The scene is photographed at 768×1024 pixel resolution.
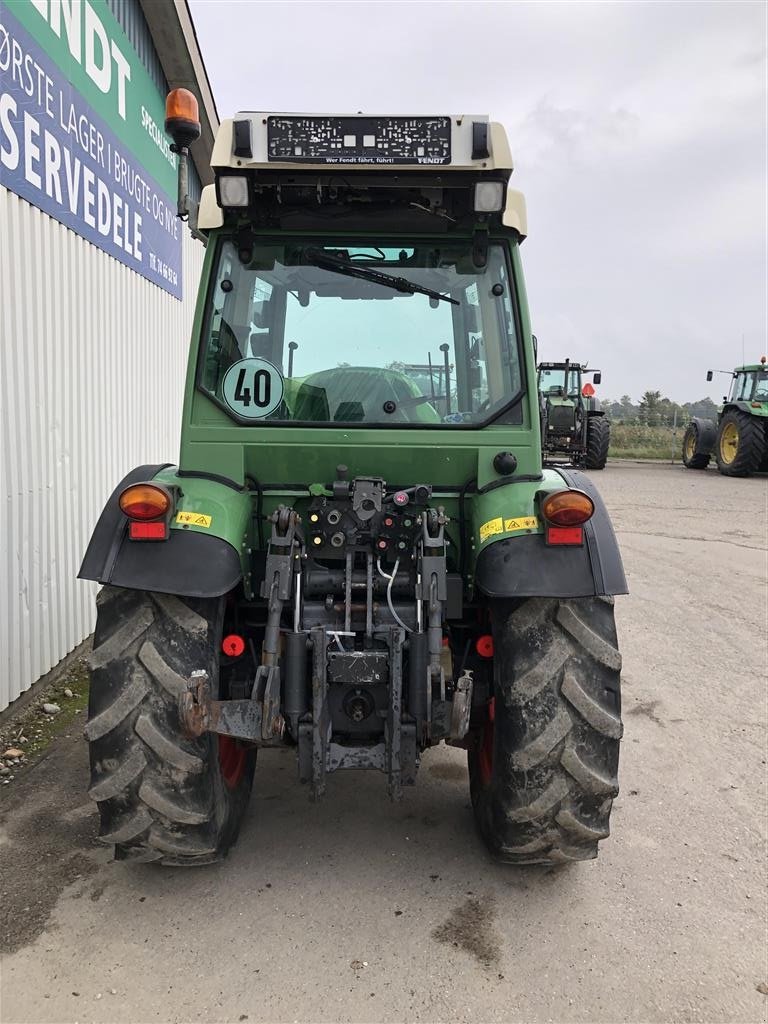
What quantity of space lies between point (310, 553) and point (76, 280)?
3.51 metres

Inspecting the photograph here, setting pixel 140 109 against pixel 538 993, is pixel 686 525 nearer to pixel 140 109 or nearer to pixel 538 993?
pixel 140 109

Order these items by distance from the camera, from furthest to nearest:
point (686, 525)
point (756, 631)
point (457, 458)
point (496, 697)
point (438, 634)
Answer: point (686, 525) → point (756, 631) → point (457, 458) → point (496, 697) → point (438, 634)

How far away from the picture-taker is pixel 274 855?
3117mm

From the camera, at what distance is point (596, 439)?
2047 centimetres

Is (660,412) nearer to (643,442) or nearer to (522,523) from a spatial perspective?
(643,442)

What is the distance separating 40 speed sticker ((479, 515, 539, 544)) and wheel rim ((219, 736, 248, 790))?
134 cm

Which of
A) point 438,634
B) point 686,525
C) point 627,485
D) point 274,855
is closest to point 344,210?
point 438,634

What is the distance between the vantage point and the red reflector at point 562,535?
2.71 metres

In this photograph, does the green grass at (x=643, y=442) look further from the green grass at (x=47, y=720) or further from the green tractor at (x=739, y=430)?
the green grass at (x=47, y=720)

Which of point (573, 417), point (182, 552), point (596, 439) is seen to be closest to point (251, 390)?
point (182, 552)

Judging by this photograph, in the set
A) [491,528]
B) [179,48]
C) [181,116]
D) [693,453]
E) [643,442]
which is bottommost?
[491,528]

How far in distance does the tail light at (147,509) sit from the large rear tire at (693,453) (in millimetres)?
21304

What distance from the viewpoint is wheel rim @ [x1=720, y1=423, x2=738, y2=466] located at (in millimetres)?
20133

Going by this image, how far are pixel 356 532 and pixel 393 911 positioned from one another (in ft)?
4.54
